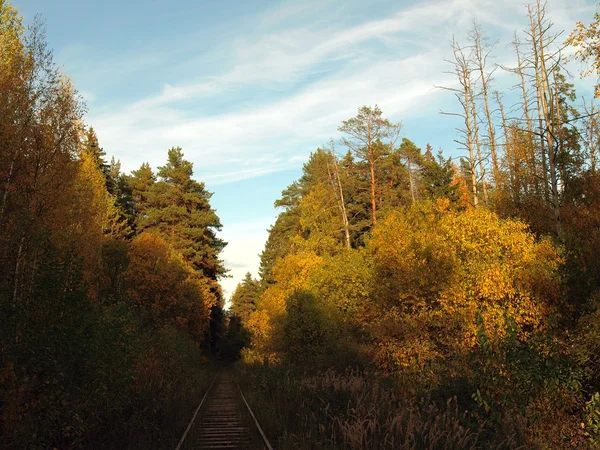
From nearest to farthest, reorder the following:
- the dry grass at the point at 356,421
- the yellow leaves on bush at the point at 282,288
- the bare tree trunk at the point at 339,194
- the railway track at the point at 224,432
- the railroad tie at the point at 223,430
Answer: the dry grass at the point at 356,421
the railway track at the point at 224,432
the railroad tie at the point at 223,430
the yellow leaves on bush at the point at 282,288
the bare tree trunk at the point at 339,194

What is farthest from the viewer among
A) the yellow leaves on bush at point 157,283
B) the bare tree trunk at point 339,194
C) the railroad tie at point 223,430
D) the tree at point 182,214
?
the tree at point 182,214

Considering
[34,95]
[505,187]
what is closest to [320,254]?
[505,187]

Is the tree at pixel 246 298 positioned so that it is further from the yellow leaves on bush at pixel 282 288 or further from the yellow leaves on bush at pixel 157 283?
the yellow leaves on bush at pixel 157 283

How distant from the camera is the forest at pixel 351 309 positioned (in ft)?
28.4

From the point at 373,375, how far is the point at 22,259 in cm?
1551

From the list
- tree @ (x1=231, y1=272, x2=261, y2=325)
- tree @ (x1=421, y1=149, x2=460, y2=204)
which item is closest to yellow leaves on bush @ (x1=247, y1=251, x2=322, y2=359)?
tree @ (x1=421, y1=149, x2=460, y2=204)

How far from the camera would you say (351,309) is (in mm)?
33000

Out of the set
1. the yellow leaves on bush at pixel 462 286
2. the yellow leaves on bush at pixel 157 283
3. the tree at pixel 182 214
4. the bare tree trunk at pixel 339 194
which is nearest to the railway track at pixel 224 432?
the yellow leaves on bush at pixel 462 286

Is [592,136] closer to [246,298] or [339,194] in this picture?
[339,194]

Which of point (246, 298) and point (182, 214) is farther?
point (246, 298)

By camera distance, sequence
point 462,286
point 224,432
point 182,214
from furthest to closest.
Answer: point 182,214, point 462,286, point 224,432

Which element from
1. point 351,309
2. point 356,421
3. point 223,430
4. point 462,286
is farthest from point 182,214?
point 356,421

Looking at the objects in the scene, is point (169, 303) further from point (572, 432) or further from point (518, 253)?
point (572, 432)

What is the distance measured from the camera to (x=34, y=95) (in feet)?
53.7
